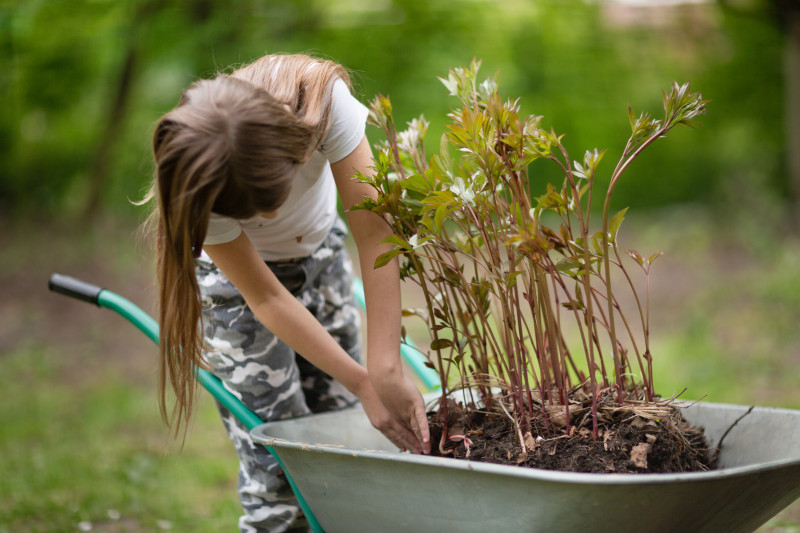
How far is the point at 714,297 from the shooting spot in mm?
4473

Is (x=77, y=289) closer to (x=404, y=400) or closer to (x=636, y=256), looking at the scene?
(x=404, y=400)

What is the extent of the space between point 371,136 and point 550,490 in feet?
16.0

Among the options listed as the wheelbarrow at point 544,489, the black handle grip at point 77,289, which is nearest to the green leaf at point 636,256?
the wheelbarrow at point 544,489

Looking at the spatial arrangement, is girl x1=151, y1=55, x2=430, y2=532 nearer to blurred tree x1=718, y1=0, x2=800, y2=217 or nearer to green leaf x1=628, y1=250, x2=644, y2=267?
green leaf x1=628, y1=250, x2=644, y2=267

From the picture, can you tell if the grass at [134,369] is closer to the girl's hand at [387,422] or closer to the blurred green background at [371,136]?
the blurred green background at [371,136]

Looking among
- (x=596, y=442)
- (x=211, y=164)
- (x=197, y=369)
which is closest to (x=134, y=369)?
(x=197, y=369)

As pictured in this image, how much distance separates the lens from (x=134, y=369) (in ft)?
13.6

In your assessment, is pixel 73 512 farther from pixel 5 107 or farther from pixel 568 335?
pixel 5 107

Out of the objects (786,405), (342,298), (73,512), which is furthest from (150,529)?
(786,405)

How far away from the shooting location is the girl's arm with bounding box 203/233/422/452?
4.63 feet

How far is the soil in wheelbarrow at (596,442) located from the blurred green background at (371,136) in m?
1.16

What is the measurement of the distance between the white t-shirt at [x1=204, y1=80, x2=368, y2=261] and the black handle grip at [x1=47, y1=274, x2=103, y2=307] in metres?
0.43

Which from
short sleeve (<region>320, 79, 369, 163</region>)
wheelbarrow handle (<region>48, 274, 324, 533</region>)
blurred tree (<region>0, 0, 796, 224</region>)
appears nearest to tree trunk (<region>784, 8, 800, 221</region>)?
blurred tree (<region>0, 0, 796, 224</region>)

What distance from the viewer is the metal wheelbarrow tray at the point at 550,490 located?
100 cm
